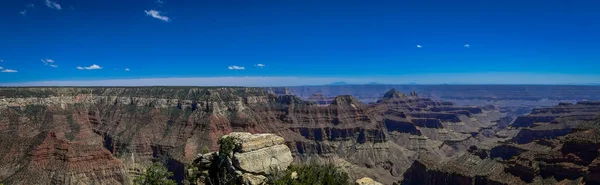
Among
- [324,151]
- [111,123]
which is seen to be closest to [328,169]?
[324,151]

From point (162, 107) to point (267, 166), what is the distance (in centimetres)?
10706

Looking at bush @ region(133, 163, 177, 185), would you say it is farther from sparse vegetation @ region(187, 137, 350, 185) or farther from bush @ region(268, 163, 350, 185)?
bush @ region(268, 163, 350, 185)

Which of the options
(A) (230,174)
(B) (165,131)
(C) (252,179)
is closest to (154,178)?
(A) (230,174)

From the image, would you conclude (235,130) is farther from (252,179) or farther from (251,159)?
(252,179)

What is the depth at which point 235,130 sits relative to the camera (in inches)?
5079

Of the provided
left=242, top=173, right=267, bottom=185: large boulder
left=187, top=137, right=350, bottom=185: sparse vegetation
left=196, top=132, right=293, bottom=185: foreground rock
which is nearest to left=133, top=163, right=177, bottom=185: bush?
left=187, top=137, right=350, bottom=185: sparse vegetation

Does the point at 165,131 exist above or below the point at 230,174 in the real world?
below

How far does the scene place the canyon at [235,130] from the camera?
81.7 m

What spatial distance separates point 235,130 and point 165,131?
A: 932 inches

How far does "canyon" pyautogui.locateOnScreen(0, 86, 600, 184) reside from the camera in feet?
268

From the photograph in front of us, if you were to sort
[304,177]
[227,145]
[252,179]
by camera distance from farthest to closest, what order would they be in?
[227,145]
[304,177]
[252,179]

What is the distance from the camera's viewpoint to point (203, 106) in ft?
440

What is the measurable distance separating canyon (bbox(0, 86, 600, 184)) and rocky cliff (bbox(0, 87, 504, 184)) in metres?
0.35

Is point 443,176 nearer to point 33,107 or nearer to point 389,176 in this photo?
point 389,176
